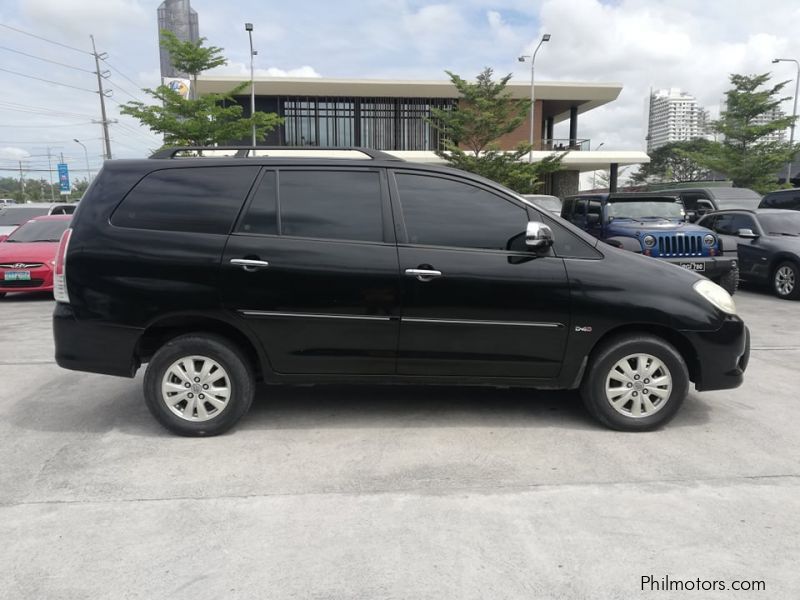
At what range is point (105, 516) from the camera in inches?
123

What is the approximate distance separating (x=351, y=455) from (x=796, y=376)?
441cm

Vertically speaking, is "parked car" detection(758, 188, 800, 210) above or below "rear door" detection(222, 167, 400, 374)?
above

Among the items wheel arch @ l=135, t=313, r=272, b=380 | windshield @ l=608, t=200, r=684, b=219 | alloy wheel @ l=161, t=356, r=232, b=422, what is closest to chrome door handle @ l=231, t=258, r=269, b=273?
wheel arch @ l=135, t=313, r=272, b=380

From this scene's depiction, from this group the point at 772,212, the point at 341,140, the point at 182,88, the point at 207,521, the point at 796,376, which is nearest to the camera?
the point at 207,521

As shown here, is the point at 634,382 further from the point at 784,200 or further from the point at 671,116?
the point at 671,116

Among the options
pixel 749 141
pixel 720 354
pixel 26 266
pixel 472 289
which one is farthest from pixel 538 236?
pixel 749 141

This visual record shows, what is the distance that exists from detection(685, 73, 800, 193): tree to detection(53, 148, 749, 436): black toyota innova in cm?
3221

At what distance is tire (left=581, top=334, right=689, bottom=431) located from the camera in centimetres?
411

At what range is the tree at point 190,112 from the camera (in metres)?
20.6

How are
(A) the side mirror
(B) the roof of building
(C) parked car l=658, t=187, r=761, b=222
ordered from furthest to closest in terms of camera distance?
(B) the roof of building → (C) parked car l=658, t=187, r=761, b=222 → (A) the side mirror

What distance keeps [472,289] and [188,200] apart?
2039mm

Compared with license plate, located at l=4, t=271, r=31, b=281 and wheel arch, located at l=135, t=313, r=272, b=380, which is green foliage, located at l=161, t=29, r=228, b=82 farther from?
wheel arch, located at l=135, t=313, r=272, b=380

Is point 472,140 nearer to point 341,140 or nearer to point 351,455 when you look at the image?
point 341,140

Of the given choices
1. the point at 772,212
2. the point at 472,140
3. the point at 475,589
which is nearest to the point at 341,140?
the point at 472,140
